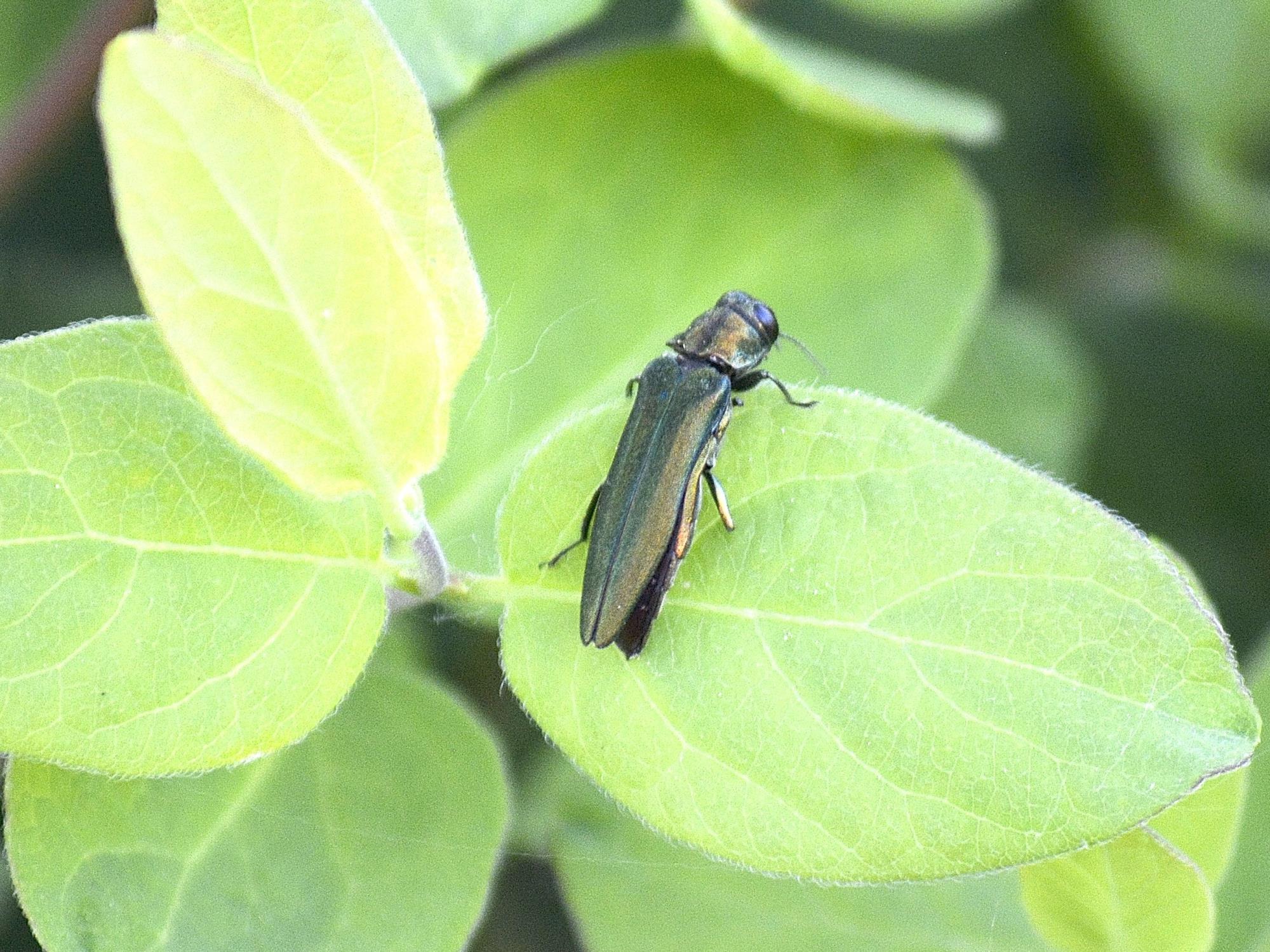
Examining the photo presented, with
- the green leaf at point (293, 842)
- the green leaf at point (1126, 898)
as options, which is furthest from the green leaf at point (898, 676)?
the green leaf at point (293, 842)

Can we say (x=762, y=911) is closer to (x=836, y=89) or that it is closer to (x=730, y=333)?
(x=730, y=333)

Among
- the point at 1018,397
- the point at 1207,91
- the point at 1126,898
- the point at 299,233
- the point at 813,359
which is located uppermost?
the point at 299,233

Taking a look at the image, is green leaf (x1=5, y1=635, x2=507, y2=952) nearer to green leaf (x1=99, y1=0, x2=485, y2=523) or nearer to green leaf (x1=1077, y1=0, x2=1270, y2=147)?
green leaf (x1=99, y1=0, x2=485, y2=523)

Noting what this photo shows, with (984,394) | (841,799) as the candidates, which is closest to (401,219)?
(841,799)

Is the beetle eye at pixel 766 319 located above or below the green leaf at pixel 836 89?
below

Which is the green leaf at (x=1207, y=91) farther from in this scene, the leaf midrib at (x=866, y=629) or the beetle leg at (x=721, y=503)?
the leaf midrib at (x=866, y=629)

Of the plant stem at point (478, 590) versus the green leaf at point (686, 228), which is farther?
the green leaf at point (686, 228)

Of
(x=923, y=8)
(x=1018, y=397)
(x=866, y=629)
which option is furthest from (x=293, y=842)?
(x=923, y=8)
